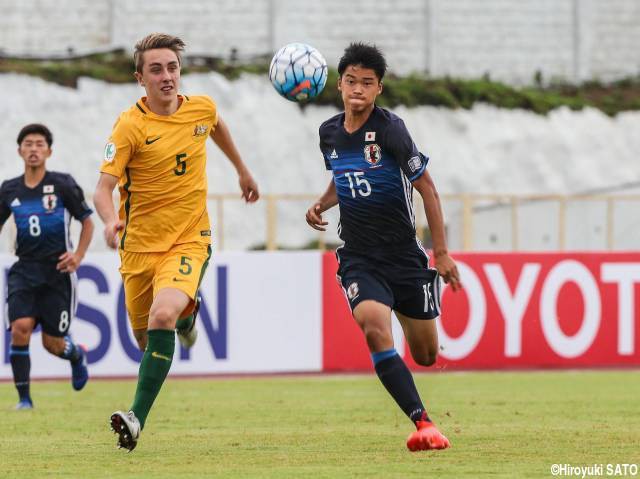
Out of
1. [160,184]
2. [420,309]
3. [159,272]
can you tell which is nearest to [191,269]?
[159,272]

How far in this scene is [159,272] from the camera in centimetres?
822

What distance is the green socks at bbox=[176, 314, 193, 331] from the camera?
8.85 metres

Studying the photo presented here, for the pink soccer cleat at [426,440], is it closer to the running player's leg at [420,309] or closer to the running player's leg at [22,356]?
the running player's leg at [420,309]

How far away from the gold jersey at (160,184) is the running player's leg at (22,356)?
3484 millimetres

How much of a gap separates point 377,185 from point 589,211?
44.5 feet

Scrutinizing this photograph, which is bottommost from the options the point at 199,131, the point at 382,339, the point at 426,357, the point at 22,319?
the point at 22,319

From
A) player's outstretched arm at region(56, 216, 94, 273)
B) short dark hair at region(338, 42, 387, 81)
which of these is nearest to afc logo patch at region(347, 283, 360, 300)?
short dark hair at region(338, 42, 387, 81)

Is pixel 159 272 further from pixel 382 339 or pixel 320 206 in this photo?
pixel 382 339

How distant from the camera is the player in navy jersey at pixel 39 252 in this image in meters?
11.6

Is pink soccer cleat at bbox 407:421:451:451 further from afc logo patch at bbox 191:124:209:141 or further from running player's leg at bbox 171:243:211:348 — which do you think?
afc logo patch at bbox 191:124:209:141

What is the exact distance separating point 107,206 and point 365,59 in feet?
5.61

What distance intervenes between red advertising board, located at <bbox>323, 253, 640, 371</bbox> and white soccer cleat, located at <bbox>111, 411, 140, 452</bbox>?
28.6 ft

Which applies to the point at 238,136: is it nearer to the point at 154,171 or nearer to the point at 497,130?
the point at 497,130

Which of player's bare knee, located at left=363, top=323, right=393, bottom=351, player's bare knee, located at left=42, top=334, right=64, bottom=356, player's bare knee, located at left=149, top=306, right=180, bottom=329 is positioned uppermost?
player's bare knee, located at left=149, top=306, right=180, bottom=329
